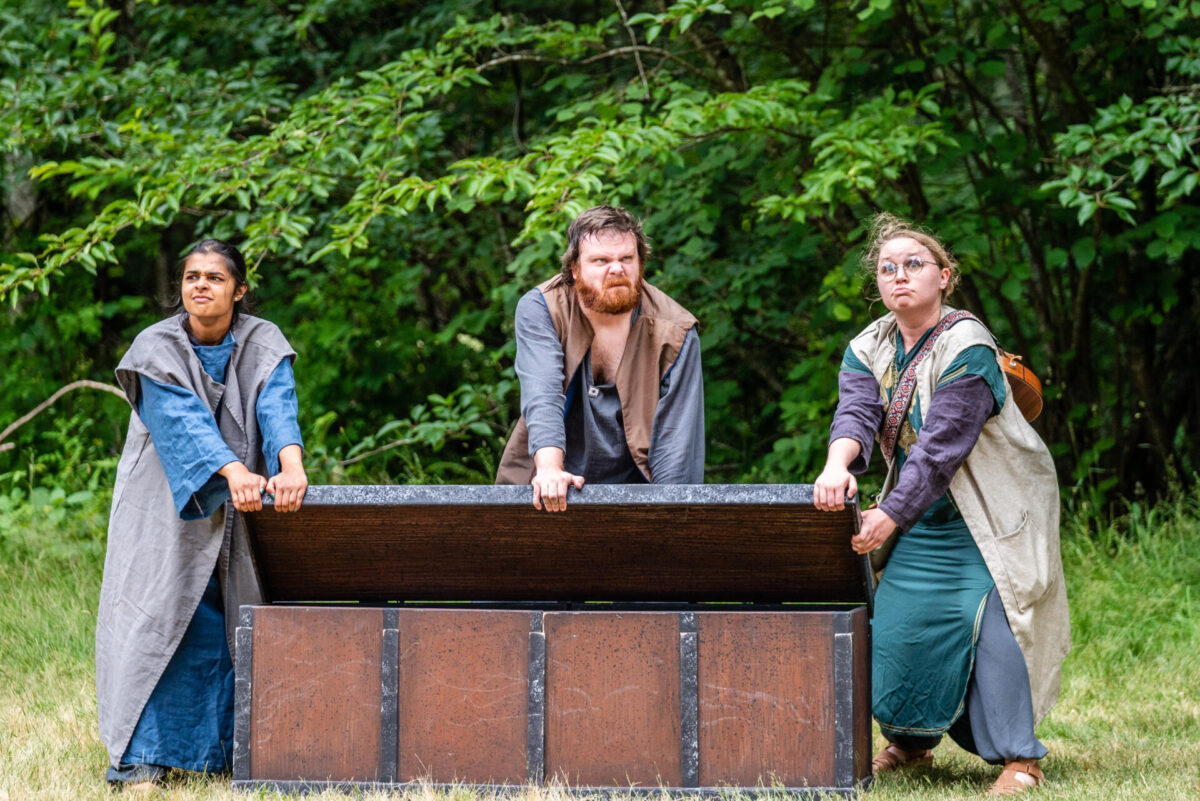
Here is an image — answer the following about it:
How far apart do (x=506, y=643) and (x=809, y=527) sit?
34.8 inches

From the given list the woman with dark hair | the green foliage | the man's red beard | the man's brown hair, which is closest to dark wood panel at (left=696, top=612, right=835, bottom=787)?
the man's red beard

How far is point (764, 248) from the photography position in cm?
729

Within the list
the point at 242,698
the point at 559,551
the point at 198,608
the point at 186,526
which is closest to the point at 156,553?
the point at 186,526

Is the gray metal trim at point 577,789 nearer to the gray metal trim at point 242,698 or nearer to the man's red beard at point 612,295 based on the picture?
the gray metal trim at point 242,698

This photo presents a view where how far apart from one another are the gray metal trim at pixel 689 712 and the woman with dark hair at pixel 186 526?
122cm

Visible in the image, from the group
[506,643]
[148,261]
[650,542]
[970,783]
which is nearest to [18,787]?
[506,643]

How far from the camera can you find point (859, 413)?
12.1 feet

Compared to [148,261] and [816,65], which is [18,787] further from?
[148,261]

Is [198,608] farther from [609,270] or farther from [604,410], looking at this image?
[609,270]

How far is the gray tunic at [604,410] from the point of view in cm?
366

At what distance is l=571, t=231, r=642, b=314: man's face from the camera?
3.69m

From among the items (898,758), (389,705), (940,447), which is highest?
(940,447)

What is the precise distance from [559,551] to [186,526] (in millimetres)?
1133

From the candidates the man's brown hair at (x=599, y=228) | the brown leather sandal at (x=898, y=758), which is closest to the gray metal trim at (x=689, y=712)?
the brown leather sandal at (x=898, y=758)
